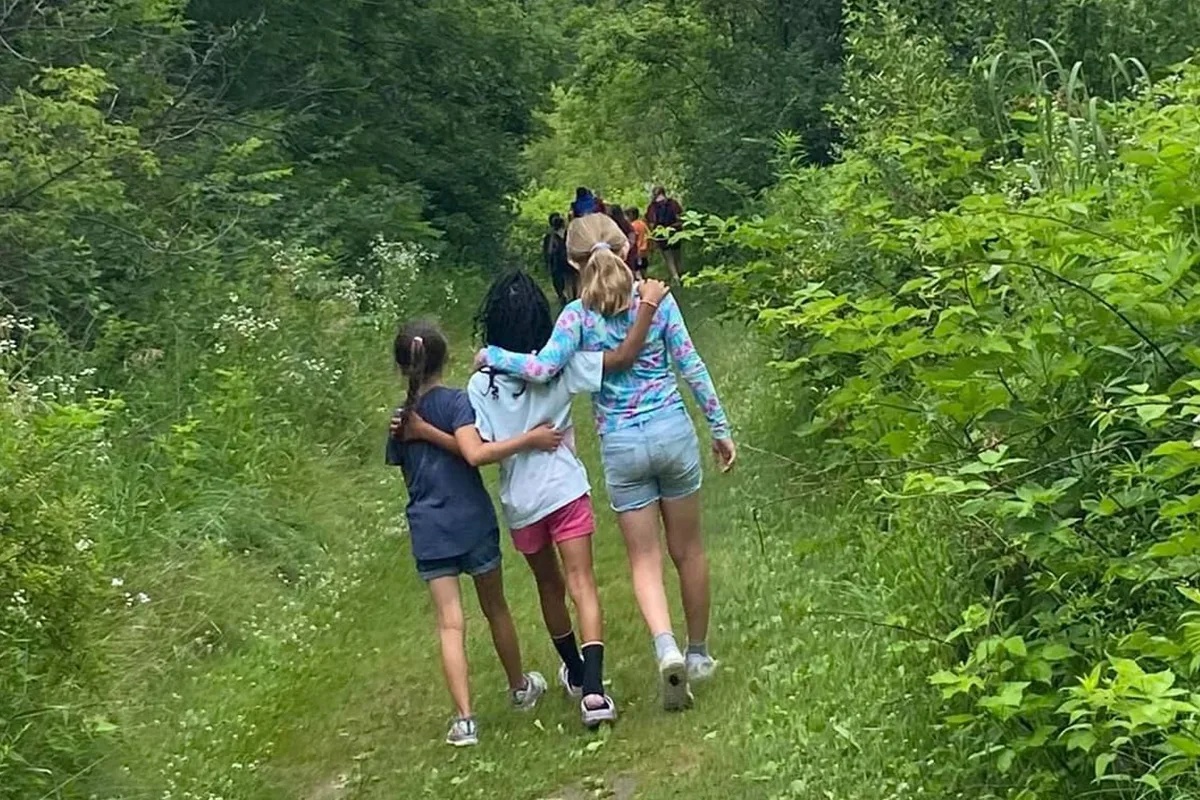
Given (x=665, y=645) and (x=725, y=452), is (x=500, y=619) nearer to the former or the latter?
(x=665, y=645)

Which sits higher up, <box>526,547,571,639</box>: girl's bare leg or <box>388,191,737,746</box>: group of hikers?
<box>388,191,737,746</box>: group of hikers

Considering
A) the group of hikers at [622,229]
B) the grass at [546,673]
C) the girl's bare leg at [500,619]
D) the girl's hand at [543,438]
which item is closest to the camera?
the grass at [546,673]

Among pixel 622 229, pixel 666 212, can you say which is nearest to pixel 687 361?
pixel 622 229

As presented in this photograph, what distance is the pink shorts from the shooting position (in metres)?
6.07

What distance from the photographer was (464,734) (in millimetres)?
6113

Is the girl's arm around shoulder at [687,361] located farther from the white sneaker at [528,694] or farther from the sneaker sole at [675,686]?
the white sneaker at [528,694]

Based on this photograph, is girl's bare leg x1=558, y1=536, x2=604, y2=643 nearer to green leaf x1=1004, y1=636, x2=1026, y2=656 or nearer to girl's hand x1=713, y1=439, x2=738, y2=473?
girl's hand x1=713, y1=439, x2=738, y2=473

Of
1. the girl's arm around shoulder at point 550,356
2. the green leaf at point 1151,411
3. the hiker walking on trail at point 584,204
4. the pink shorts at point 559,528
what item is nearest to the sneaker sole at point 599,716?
the pink shorts at point 559,528

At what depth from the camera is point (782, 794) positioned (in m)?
4.87

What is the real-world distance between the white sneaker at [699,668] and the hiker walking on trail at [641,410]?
0.24 metres

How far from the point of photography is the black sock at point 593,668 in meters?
5.99

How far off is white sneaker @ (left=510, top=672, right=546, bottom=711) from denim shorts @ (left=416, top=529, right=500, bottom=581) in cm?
67

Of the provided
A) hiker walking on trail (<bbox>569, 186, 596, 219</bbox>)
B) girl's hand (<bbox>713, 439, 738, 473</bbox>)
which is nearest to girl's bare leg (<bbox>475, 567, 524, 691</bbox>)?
girl's hand (<bbox>713, 439, 738, 473</bbox>)

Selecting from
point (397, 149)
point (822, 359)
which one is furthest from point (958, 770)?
point (397, 149)
